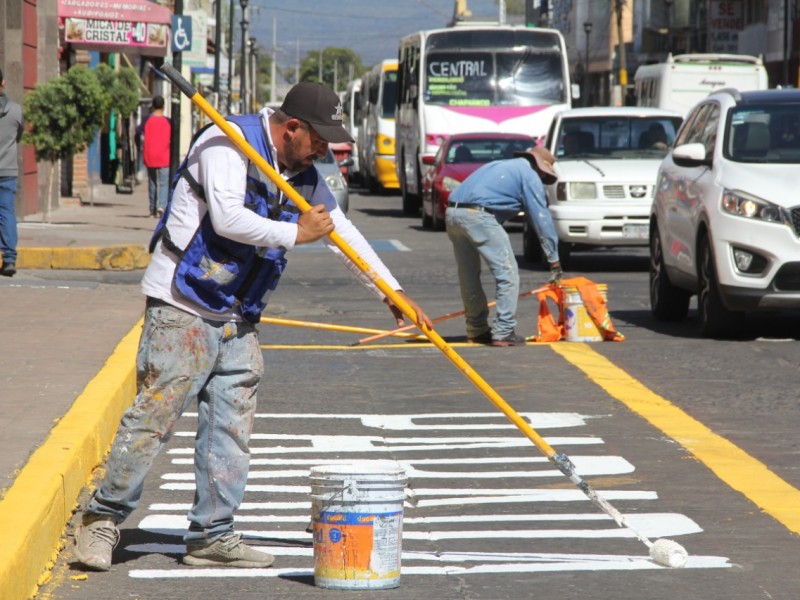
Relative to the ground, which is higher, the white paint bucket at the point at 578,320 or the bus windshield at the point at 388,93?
the bus windshield at the point at 388,93

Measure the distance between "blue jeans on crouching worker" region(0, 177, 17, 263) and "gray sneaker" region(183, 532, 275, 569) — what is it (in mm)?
10346

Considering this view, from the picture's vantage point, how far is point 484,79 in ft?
98.2

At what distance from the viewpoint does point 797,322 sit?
524 inches

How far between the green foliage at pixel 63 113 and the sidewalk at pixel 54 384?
6.52 metres

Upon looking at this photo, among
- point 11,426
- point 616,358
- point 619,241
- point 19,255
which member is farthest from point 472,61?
point 11,426

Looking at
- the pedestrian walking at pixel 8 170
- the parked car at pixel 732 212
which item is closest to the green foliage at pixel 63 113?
the pedestrian walking at pixel 8 170

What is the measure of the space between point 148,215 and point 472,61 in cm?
664

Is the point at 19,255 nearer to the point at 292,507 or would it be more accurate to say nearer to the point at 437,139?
the point at 292,507

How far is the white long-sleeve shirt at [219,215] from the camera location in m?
5.26

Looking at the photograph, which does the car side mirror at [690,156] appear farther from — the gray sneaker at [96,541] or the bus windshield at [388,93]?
the bus windshield at [388,93]

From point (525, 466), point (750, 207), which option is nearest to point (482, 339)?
point (750, 207)

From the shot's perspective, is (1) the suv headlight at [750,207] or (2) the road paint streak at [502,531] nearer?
(2) the road paint streak at [502,531]

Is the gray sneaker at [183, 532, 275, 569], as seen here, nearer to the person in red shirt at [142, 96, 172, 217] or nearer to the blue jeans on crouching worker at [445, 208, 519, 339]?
the blue jeans on crouching worker at [445, 208, 519, 339]

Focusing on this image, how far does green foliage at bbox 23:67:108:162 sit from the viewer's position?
79.4 feet
